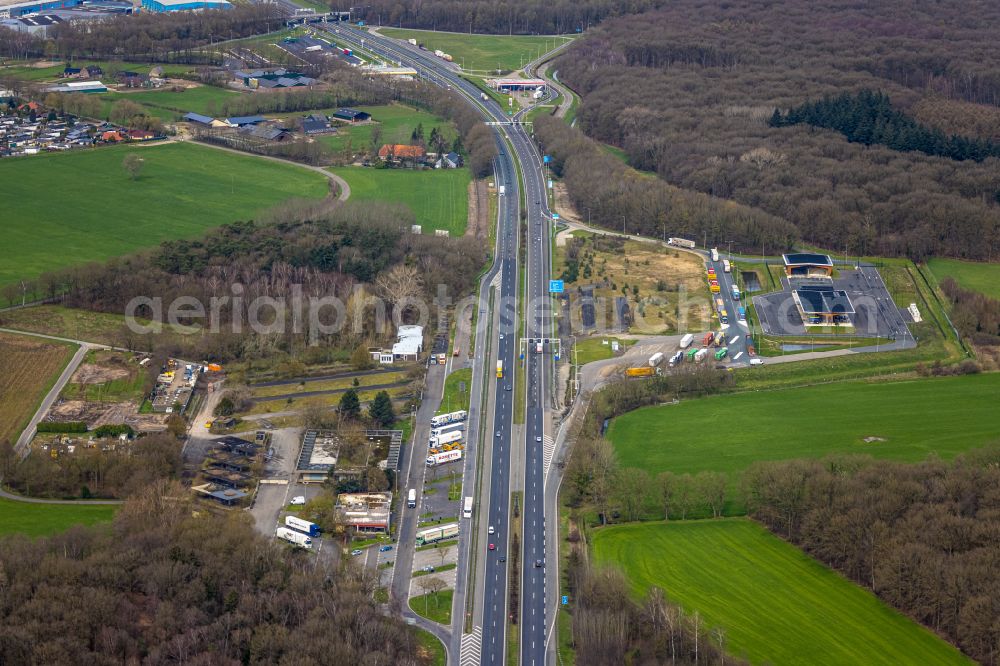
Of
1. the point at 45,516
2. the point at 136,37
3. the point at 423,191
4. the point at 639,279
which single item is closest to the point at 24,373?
the point at 45,516

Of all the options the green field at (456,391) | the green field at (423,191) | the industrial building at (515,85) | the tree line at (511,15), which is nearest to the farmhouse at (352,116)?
the green field at (423,191)

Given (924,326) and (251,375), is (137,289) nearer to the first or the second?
(251,375)

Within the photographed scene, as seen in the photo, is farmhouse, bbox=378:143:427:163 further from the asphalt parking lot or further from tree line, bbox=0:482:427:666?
tree line, bbox=0:482:427:666

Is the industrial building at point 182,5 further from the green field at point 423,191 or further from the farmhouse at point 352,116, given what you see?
the green field at point 423,191

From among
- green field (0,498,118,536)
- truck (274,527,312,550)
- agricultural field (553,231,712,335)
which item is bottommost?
green field (0,498,118,536)

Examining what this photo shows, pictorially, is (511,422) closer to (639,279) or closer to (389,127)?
(639,279)

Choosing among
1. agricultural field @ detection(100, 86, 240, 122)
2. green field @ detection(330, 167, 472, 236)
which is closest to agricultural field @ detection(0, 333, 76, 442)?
green field @ detection(330, 167, 472, 236)
